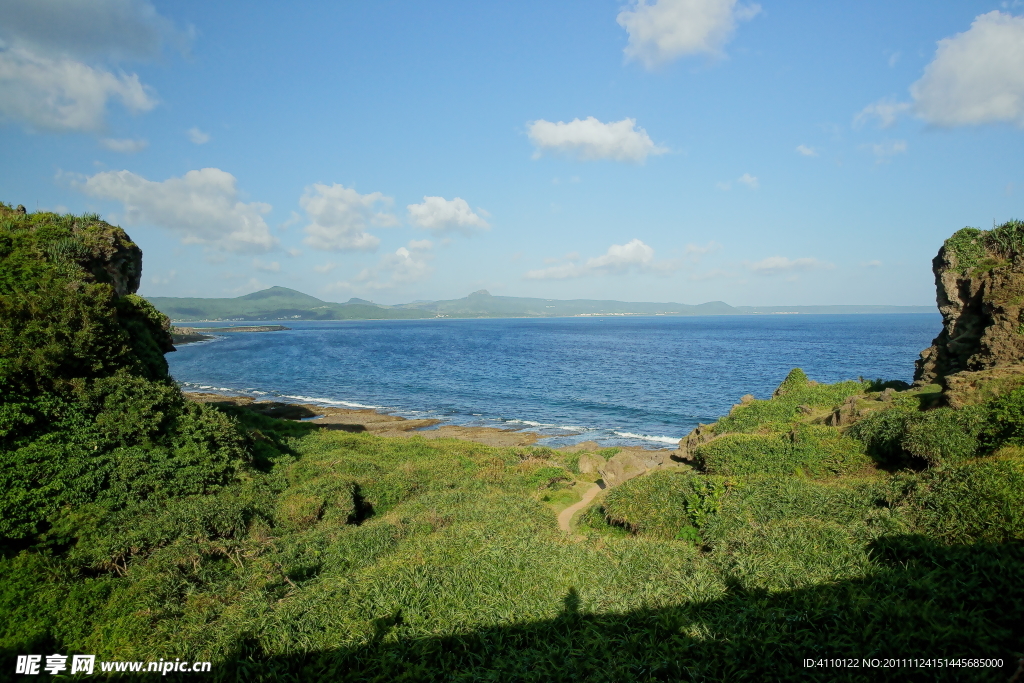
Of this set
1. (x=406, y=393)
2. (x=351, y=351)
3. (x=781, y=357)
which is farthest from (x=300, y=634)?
(x=351, y=351)

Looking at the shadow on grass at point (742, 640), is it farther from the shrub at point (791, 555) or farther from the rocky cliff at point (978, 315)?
the rocky cliff at point (978, 315)

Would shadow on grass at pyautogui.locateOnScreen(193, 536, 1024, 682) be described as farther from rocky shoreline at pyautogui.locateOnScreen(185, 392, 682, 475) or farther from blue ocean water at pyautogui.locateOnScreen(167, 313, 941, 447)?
blue ocean water at pyautogui.locateOnScreen(167, 313, 941, 447)

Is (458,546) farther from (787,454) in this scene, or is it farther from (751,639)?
(787,454)

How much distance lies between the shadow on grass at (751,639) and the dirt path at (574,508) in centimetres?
679

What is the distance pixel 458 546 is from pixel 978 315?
22597 mm

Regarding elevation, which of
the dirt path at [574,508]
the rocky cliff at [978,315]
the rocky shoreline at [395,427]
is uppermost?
the rocky cliff at [978,315]

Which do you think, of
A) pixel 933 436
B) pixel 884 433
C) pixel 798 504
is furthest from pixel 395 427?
pixel 933 436

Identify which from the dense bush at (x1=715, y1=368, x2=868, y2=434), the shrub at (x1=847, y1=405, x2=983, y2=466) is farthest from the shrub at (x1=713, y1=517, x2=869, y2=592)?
the dense bush at (x1=715, y1=368, x2=868, y2=434)

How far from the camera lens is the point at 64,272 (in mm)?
18594

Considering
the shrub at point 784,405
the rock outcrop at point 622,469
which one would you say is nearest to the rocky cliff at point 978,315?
the shrub at point 784,405

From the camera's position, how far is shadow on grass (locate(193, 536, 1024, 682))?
6613 millimetres

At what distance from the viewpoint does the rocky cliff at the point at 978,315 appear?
49.4ft

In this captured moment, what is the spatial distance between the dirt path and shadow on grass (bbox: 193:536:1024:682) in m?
6.79

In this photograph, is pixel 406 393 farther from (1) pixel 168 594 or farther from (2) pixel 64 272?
(1) pixel 168 594
